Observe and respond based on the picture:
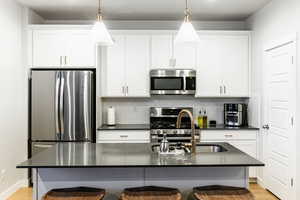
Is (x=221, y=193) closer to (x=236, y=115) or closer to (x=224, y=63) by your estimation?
(x=236, y=115)

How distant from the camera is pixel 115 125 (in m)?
5.45

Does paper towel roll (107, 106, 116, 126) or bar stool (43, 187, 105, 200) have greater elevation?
paper towel roll (107, 106, 116, 126)

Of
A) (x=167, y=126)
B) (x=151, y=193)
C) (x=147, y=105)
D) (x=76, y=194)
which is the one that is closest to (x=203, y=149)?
(x=151, y=193)

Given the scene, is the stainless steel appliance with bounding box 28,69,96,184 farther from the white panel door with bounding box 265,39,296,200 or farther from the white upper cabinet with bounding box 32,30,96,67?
the white panel door with bounding box 265,39,296,200

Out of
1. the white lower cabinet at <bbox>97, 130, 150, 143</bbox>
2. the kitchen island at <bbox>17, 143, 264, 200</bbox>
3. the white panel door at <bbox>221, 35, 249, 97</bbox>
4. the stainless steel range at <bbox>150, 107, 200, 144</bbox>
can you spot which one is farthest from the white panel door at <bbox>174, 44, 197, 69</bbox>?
the kitchen island at <bbox>17, 143, 264, 200</bbox>

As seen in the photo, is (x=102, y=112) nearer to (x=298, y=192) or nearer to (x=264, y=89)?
(x=264, y=89)

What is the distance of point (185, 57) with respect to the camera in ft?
17.2

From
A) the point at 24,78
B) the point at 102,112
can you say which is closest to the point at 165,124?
the point at 102,112

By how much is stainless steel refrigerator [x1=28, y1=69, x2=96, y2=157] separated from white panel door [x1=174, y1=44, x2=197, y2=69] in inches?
55.6

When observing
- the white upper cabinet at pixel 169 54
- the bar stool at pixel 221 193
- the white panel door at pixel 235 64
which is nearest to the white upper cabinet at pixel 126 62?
the white upper cabinet at pixel 169 54

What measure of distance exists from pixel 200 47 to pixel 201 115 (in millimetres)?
1189

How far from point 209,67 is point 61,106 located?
7.79 ft

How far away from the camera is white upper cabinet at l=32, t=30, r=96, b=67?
4.95 meters

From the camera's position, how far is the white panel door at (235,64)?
524 cm
